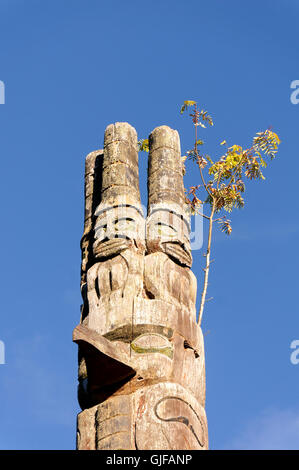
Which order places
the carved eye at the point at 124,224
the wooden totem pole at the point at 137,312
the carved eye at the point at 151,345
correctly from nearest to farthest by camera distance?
1. the wooden totem pole at the point at 137,312
2. the carved eye at the point at 151,345
3. the carved eye at the point at 124,224

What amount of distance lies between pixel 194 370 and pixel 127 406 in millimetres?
1233

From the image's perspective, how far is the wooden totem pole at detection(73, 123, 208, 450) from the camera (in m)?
10.6

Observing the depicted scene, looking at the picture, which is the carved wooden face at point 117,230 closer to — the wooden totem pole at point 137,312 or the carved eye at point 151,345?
the wooden totem pole at point 137,312

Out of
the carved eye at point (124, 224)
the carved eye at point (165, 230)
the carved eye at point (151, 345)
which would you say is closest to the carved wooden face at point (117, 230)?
the carved eye at point (124, 224)

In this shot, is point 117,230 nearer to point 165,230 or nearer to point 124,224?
point 124,224

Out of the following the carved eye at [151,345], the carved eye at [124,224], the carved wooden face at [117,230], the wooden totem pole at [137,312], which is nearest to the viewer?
the wooden totem pole at [137,312]

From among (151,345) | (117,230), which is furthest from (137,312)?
(117,230)

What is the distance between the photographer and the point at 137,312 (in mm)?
11523

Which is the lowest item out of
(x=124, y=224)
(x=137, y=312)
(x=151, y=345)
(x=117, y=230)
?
(x=151, y=345)

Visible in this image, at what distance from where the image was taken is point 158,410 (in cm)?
1059

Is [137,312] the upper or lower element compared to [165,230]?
lower

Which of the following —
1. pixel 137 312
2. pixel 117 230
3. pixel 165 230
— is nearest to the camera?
pixel 137 312

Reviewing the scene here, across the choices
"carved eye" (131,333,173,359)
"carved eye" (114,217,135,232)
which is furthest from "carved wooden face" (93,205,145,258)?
"carved eye" (131,333,173,359)

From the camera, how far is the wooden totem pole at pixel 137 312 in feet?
34.8
